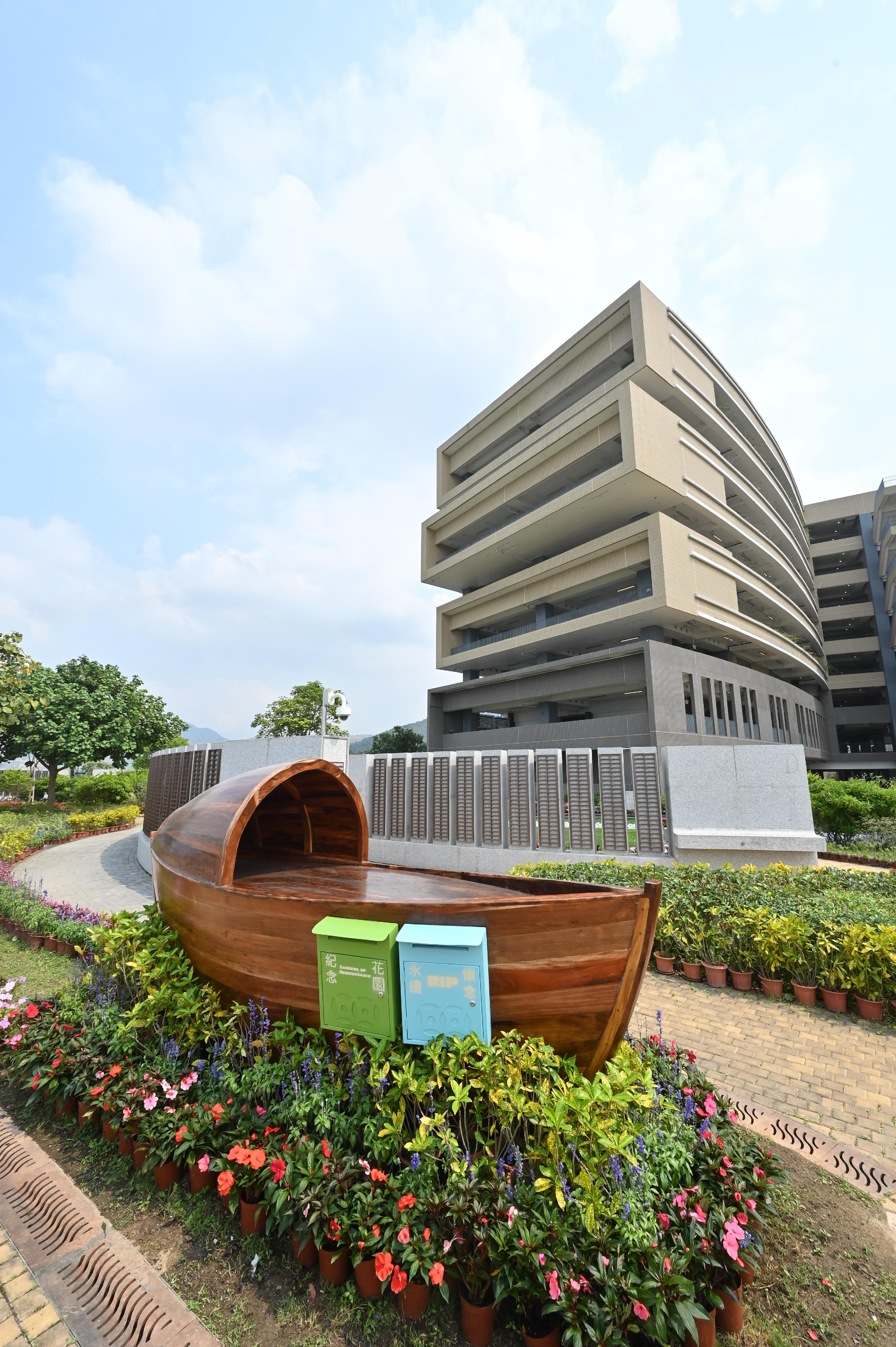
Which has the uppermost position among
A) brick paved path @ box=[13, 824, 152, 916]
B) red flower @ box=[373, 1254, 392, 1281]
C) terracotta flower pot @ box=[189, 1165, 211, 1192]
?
red flower @ box=[373, 1254, 392, 1281]

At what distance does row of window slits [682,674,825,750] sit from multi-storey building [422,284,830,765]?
0.12 m

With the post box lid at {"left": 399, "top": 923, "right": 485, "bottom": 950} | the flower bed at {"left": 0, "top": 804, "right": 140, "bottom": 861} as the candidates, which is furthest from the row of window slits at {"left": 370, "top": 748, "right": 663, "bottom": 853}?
the flower bed at {"left": 0, "top": 804, "right": 140, "bottom": 861}

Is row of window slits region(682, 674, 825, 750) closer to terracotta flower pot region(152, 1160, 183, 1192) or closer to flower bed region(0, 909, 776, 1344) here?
flower bed region(0, 909, 776, 1344)

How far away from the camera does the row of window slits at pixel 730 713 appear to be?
22594 millimetres

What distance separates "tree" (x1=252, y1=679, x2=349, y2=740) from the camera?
128ft

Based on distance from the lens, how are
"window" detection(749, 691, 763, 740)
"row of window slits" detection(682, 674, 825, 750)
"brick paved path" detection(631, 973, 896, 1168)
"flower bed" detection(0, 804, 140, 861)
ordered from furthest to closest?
"window" detection(749, 691, 763, 740)
"row of window slits" detection(682, 674, 825, 750)
"flower bed" detection(0, 804, 140, 861)
"brick paved path" detection(631, 973, 896, 1168)

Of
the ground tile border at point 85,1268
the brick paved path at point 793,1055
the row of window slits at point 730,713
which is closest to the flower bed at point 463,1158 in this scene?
the ground tile border at point 85,1268

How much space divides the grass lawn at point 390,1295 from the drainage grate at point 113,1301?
123mm

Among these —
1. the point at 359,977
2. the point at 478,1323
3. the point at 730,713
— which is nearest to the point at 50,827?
the point at 359,977

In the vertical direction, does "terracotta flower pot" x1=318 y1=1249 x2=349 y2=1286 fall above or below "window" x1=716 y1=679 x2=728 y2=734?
below

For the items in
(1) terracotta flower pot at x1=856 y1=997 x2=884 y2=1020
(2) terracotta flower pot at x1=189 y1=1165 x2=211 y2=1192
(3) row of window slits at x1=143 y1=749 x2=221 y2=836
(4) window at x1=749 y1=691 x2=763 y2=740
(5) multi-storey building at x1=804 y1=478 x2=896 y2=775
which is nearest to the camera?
(2) terracotta flower pot at x1=189 y1=1165 x2=211 y2=1192

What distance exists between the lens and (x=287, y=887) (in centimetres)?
416

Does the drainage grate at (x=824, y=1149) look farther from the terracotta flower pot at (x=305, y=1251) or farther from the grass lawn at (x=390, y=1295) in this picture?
the terracotta flower pot at (x=305, y=1251)

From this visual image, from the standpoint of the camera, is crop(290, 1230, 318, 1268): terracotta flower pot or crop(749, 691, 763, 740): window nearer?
crop(290, 1230, 318, 1268): terracotta flower pot
